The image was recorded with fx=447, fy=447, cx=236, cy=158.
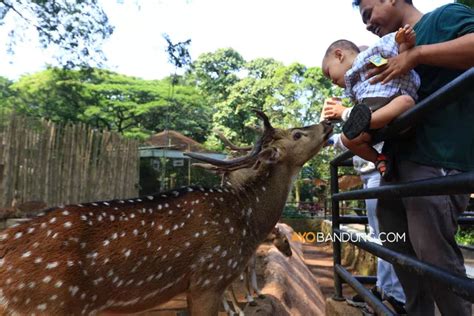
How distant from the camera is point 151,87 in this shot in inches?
933

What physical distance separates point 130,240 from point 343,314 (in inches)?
62.9

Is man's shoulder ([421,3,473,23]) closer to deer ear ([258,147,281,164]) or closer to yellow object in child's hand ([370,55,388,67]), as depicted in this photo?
yellow object in child's hand ([370,55,388,67])

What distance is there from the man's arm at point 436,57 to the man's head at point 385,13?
A: 396 mm

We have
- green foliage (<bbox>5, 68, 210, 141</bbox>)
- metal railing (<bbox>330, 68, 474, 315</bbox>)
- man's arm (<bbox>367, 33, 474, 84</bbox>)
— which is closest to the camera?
metal railing (<bbox>330, 68, 474, 315</bbox>)

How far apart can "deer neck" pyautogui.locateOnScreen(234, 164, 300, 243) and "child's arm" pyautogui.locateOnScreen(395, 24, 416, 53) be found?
1.52m

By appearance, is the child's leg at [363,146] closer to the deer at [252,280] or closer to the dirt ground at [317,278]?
the deer at [252,280]

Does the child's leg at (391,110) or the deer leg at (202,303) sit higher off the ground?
the child's leg at (391,110)

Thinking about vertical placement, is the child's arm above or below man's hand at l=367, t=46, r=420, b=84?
above

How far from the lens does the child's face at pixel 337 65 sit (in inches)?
102

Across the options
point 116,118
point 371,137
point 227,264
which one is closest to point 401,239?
point 371,137

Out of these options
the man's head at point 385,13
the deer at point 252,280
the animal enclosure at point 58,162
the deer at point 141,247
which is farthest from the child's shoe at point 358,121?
the animal enclosure at point 58,162

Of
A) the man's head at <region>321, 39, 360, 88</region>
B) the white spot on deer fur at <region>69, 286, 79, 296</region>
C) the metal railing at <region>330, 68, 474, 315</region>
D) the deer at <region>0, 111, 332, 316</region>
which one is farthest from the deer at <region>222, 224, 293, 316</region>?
the man's head at <region>321, 39, 360, 88</region>

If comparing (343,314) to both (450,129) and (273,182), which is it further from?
(450,129)

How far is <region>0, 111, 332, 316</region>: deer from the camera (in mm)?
2068
